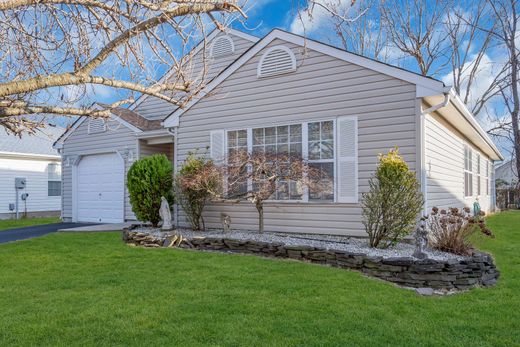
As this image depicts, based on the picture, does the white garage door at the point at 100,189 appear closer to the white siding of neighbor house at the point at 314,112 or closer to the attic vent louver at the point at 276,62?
the white siding of neighbor house at the point at 314,112

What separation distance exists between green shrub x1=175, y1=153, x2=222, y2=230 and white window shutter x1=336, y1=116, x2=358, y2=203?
247 cm

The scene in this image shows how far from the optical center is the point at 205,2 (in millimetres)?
3969

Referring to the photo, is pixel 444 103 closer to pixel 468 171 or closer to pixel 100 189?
pixel 468 171

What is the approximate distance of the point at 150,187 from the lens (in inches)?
391

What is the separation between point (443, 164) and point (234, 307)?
690 cm

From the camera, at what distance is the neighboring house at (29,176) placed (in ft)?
55.8

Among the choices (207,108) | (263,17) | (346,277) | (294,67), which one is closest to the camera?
(263,17)

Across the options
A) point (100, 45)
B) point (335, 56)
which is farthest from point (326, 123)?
point (100, 45)

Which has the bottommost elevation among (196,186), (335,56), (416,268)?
(416,268)

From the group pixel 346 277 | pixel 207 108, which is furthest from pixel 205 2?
pixel 207 108

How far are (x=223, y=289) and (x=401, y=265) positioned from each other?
2.39 m

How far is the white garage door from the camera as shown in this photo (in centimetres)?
1309

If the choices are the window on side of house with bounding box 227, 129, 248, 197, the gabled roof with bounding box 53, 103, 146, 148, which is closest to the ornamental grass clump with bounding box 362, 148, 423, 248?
the window on side of house with bounding box 227, 129, 248, 197

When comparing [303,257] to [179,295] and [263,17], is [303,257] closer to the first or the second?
[179,295]
